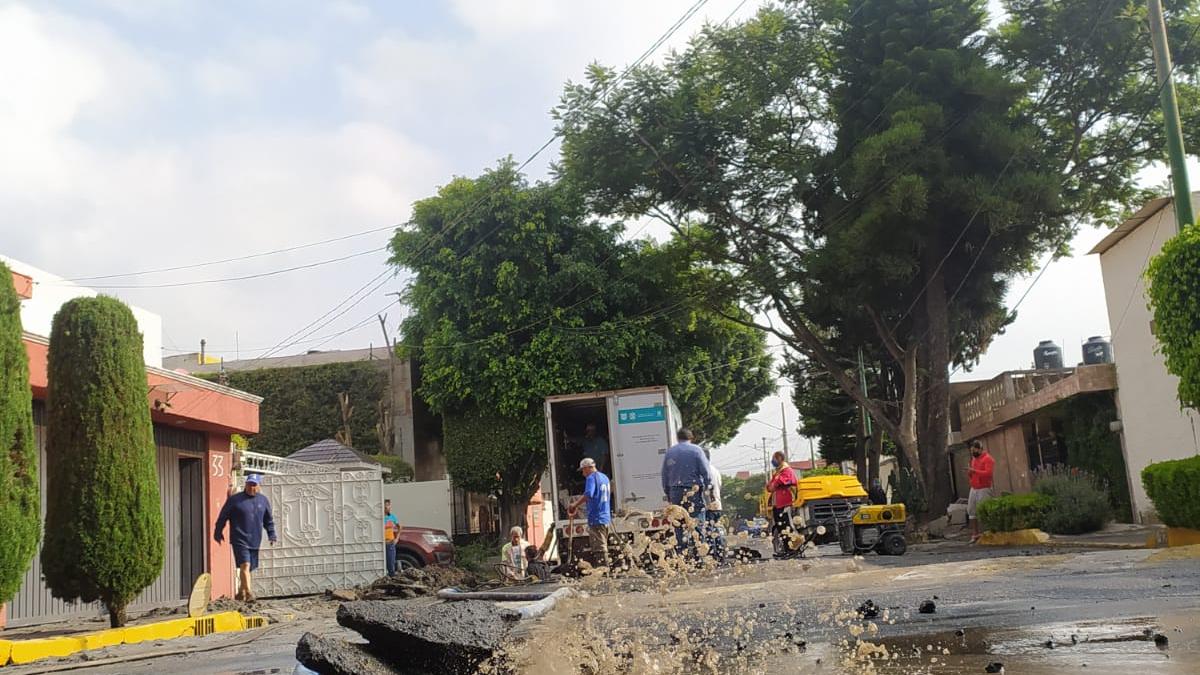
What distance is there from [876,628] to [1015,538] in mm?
12786

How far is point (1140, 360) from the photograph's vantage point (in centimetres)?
2123

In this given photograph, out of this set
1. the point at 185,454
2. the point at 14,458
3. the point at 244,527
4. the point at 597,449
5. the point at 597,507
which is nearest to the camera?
the point at 14,458

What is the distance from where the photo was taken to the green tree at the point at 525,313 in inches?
1168

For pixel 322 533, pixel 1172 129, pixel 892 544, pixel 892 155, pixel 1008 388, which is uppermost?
pixel 892 155

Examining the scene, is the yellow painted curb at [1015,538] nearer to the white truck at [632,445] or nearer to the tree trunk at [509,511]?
the white truck at [632,445]

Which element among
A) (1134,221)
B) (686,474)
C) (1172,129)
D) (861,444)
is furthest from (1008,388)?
(686,474)

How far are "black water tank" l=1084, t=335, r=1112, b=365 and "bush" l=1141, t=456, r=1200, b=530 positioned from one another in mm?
15914

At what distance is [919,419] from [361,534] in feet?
46.0

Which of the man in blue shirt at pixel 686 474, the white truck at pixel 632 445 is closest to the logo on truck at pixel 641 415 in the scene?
the white truck at pixel 632 445

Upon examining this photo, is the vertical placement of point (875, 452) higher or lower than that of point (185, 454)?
lower

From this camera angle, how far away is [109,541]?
454 inches

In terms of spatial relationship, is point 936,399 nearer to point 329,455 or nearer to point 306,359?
point 329,455

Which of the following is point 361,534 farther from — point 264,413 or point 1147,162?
point 264,413

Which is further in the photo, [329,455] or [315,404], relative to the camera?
[315,404]
